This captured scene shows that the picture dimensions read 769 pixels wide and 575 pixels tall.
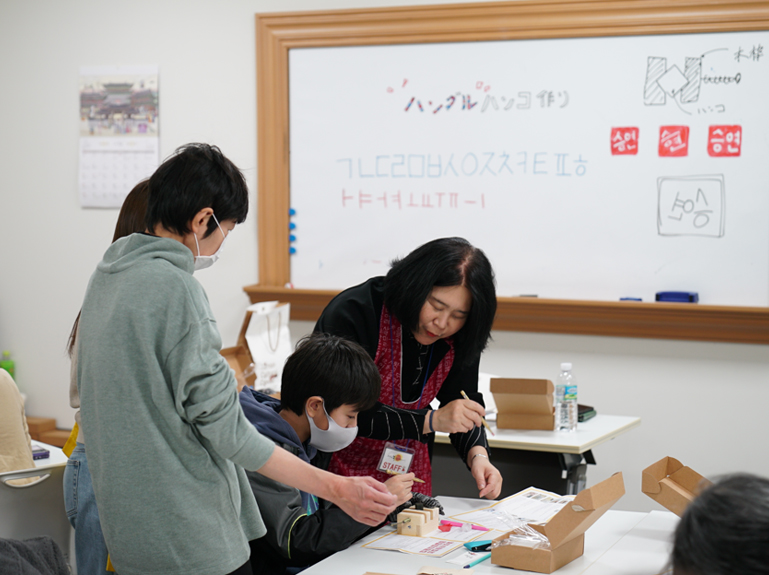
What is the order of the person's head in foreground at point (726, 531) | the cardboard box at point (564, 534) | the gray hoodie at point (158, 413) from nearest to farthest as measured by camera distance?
the person's head in foreground at point (726, 531) → the gray hoodie at point (158, 413) → the cardboard box at point (564, 534)

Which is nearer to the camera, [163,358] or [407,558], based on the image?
[163,358]

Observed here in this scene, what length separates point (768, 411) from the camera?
323 centimetres

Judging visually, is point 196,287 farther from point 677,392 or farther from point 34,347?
point 34,347

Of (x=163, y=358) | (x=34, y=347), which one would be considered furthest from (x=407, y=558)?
(x=34, y=347)

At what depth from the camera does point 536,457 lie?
2773mm

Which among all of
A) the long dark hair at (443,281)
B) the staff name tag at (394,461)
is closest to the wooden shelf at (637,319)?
the long dark hair at (443,281)

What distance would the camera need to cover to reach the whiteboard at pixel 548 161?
321 cm

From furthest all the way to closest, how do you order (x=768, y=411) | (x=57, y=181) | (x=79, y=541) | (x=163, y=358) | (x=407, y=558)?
(x=57, y=181), (x=768, y=411), (x=79, y=541), (x=407, y=558), (x=163, y=358)

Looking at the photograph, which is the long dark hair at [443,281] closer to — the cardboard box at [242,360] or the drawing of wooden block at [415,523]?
the drawing of wooden block at [415,523]

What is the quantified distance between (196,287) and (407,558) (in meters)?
0.74

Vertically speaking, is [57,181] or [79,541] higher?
[57,181]

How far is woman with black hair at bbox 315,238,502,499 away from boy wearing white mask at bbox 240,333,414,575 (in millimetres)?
161

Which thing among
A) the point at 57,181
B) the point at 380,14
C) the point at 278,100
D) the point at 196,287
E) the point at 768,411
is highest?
the point at 380,14

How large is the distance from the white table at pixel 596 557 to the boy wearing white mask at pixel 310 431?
61 millimetres
